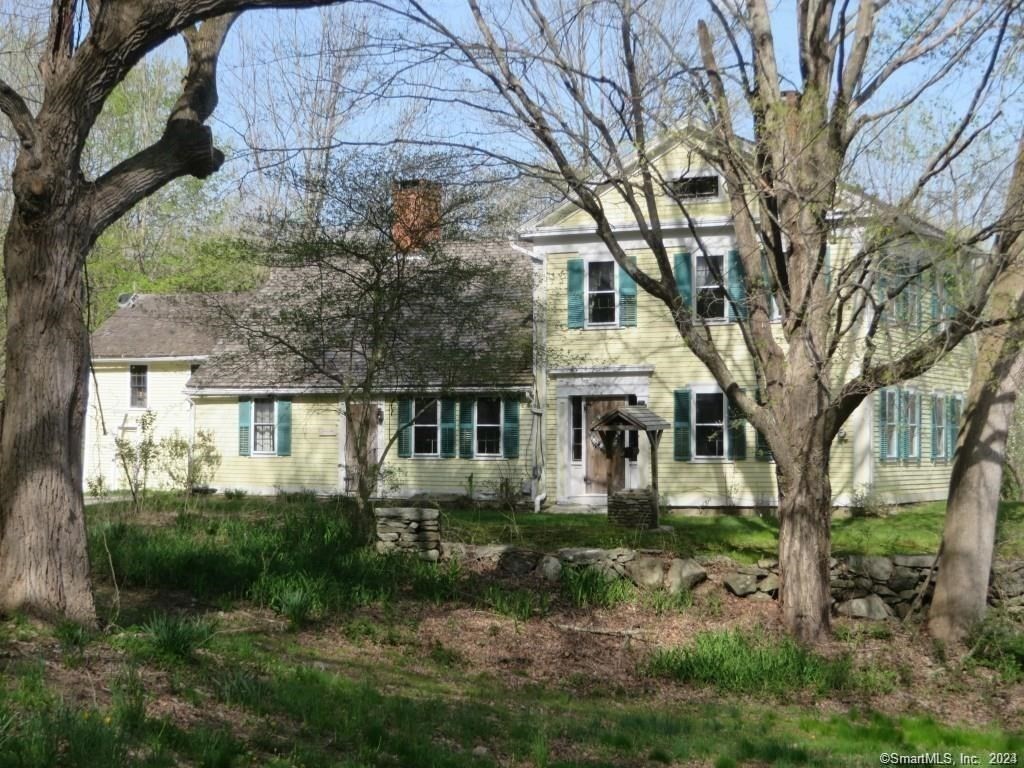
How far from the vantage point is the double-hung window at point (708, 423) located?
801 inches

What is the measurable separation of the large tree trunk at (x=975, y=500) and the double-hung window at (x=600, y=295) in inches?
375

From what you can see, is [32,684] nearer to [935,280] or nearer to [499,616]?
[499,616]

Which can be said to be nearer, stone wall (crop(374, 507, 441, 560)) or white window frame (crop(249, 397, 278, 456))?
stone wall (crop(374, 507, 441, 560))

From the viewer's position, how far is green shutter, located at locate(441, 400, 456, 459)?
22719mm

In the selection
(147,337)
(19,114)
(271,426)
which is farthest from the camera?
(147,337)

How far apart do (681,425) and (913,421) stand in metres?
5.05

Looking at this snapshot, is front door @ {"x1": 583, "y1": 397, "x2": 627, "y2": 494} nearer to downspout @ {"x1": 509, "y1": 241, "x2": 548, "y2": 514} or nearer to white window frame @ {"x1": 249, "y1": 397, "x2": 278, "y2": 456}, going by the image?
downspout @ {"x1": 509, "y1": 241, "x2": 548, "y2": 514}

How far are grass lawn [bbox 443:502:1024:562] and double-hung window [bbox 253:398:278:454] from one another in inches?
325

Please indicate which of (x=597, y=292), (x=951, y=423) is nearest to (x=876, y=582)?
(x=597, y=292)

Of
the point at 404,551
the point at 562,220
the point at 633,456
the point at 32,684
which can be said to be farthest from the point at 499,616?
the point at 562,220

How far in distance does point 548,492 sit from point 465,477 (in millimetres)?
2076

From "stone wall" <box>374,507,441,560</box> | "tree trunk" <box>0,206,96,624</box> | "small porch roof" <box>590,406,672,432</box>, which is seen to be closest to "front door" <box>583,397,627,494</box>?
"small porch roof" <box>590,406,672,432</box>

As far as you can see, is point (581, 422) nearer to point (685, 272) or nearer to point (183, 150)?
point (685, 272)

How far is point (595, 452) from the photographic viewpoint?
69.7 ft
